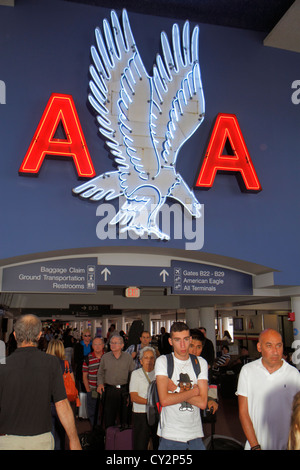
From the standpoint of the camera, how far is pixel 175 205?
23.7 feet

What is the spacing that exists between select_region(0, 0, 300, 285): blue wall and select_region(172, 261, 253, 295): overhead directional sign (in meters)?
0.61

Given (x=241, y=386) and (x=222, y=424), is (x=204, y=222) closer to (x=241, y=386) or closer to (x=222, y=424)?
(x=222, y=424)

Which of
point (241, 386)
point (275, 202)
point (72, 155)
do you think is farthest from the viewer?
point (275, 202)

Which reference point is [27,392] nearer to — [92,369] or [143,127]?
[92,369]

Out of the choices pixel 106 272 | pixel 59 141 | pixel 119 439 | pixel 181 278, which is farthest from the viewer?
pixel 181 278

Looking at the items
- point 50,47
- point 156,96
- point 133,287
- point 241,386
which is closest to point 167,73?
point 156,96

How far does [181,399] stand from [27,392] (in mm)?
1043

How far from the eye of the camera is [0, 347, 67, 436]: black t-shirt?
263 centimetres

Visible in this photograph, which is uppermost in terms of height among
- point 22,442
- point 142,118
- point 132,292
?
point 142,118

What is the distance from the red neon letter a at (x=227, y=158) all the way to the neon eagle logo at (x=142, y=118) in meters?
0.35

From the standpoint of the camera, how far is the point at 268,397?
9.75 feet

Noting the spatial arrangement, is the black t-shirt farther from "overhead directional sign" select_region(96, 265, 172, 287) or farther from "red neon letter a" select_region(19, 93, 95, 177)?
"overhead directional sign" select_region(96, 265, 172, 287)

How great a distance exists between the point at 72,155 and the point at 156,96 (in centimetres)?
189

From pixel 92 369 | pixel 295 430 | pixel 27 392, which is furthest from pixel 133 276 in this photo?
pixel 295 430
